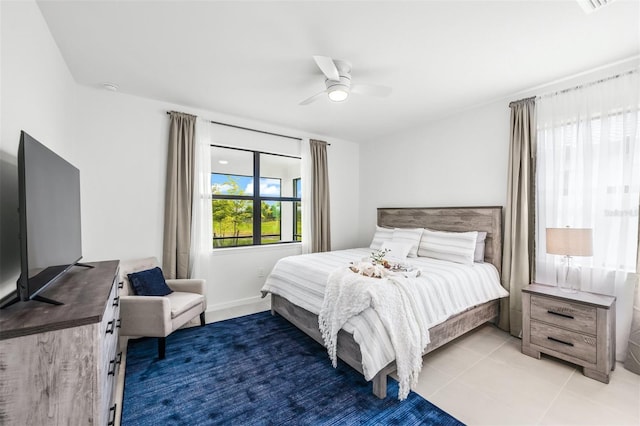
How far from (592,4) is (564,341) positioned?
8.41 feet

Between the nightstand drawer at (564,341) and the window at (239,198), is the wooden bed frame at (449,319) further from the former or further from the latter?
the window at (239,198)

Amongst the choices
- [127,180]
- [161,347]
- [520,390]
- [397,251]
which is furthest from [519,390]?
[127,180]

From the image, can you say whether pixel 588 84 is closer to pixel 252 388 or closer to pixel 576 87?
pixel 576 87

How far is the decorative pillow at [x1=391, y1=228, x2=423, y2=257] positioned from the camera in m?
3.58

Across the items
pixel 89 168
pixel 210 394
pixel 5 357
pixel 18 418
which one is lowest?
pixel 210 394

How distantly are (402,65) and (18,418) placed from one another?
318 centimetres

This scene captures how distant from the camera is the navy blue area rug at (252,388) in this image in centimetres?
180

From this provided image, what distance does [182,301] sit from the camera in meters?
2.77

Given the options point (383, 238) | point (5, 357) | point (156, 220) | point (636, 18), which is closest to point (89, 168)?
point (156, 220)

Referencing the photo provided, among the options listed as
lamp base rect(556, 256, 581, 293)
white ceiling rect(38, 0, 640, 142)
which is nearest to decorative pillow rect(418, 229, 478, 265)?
A: lamp base rect(556, 256, 581, 293)

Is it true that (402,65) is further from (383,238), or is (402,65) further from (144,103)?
(144,103)

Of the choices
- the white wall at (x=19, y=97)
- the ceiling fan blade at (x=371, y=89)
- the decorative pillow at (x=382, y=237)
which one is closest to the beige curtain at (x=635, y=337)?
the decorative pillow at (x=382, y=237)

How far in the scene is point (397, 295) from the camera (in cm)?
213

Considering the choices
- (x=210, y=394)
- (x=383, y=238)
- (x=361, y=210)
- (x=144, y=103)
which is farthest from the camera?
(x=361, y=210)
